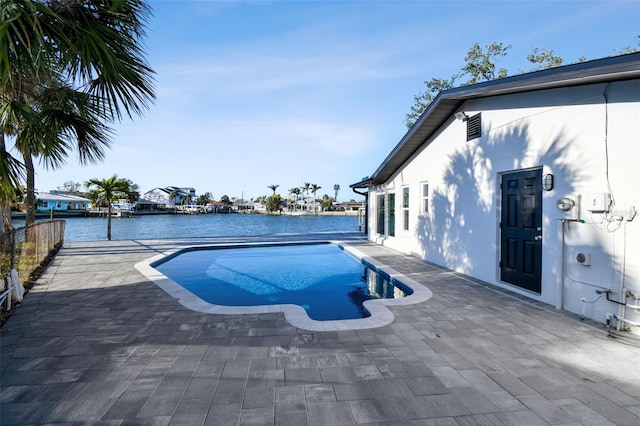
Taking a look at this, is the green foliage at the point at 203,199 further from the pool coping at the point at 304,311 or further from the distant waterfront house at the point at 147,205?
the pool coping at the point at 304,311

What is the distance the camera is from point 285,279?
8234 millimetres

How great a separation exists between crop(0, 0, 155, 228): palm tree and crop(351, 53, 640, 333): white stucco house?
18.3 feet

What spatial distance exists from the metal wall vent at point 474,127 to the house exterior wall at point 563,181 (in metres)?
0.11

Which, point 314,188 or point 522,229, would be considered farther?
point 314,188

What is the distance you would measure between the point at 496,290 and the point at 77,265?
9973 mm

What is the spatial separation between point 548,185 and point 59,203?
69.1m

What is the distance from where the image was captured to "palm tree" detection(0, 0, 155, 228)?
2918 millimetres

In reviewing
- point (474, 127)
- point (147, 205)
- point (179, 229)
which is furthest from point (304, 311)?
point (147, 205)

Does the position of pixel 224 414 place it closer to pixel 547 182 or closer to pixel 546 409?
pixel 546 409

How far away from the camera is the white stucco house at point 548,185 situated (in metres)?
4.02

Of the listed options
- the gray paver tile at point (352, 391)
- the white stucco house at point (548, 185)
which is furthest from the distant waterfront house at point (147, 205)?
the gray paver tile at point (352, 391)

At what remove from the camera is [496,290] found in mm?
5984

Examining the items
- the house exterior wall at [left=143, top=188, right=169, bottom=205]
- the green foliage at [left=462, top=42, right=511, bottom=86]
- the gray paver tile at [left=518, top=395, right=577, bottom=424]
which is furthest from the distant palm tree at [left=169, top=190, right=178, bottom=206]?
the gray paver tile at [left=518, top=395, right=577, bottom=424]

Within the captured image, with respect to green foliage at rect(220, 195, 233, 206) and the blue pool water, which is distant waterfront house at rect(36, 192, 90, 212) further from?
the blue pool water
